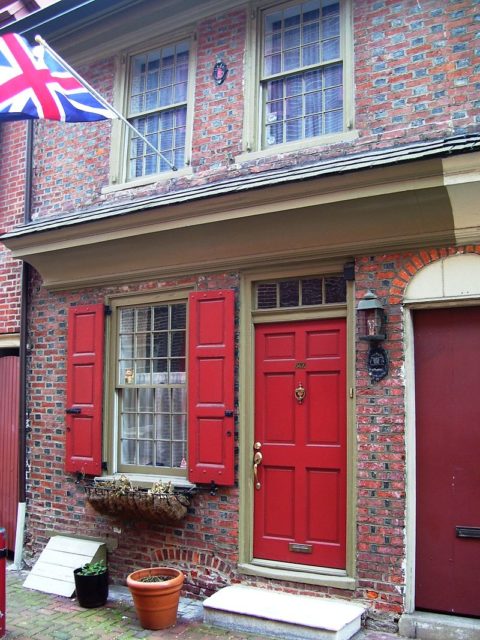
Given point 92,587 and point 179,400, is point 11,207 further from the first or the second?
point 92,587

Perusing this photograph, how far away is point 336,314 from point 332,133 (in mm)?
1699

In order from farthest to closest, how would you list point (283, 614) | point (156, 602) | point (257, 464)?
point (257, 464) < point (156, 602) < point (283, 614)

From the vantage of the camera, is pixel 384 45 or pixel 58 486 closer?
pixel 384 45

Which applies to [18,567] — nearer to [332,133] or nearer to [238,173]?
[238,173]

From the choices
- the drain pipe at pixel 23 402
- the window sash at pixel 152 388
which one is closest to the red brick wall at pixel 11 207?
the drain pipe at pixel 23 402

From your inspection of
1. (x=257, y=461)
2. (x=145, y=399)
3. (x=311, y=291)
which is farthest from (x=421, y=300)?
(x=145, y=399)

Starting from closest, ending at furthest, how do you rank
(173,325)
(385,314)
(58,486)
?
1. (385,314)
2. (173,325)
3. (58,486)

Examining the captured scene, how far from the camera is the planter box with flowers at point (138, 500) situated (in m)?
6.25

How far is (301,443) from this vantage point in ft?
19.6

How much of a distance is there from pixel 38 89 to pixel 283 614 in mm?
5181

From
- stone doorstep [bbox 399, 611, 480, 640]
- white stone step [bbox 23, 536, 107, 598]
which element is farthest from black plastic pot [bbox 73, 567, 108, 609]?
stone doorstep [bbox 399, 611, 480, 640]

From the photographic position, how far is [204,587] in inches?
246

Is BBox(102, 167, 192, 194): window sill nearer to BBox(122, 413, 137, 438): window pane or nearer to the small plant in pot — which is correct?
BBox(122, 413, 137, 438): window pane

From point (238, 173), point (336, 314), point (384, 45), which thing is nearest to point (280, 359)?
point (336, 314)
